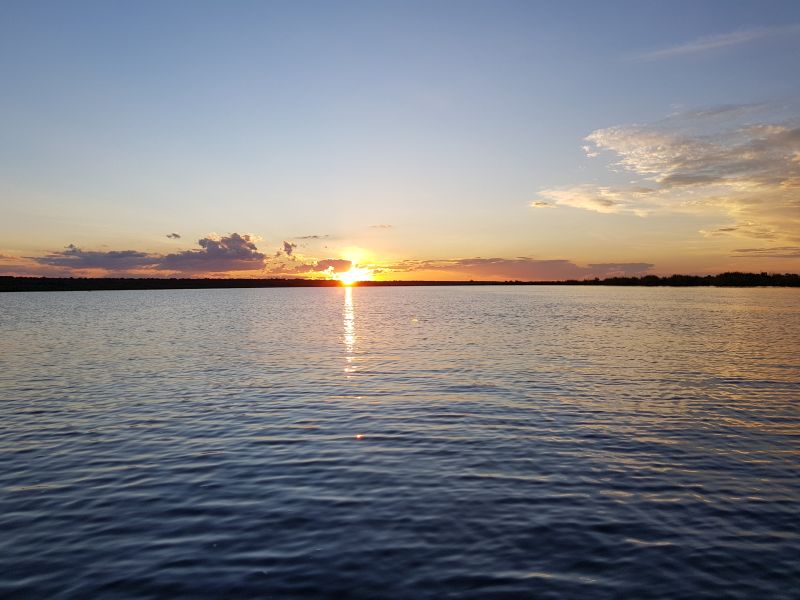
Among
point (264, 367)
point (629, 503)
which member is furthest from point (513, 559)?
point (264, 367)

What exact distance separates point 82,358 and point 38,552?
35971mm

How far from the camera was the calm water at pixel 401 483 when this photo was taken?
35.6ft

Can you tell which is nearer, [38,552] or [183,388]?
[38,552]

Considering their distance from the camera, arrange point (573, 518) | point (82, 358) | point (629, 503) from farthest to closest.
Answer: point (82, 358)
point (629, 503)
point (573, 518)

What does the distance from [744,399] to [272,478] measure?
78.5 ft

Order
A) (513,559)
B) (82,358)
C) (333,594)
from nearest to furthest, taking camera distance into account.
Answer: (333,594) → (513,559) → (82,358)

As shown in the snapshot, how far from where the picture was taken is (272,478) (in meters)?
16.5

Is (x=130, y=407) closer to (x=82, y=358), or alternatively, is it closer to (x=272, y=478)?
(x=272, y=478)

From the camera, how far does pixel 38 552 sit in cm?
1188

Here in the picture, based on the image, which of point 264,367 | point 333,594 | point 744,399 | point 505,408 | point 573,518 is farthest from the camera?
point 264,367

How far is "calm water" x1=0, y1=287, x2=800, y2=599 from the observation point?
1085 centimetres

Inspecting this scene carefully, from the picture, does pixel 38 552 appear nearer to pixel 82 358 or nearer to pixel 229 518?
pixel 229 518

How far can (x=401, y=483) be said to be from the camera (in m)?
15.9

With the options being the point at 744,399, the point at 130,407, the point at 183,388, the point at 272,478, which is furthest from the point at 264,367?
the point at 744,399
